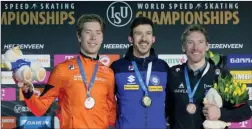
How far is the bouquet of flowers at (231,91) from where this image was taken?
387 centimetres

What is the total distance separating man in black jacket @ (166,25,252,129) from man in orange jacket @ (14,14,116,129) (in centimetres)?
56

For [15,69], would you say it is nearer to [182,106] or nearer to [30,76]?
[30,76]

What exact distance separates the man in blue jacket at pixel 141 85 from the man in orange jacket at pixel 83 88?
137mm

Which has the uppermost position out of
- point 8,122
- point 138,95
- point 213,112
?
point 138,95

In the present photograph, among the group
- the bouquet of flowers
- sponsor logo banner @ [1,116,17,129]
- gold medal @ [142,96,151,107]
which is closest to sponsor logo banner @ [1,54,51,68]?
sponsor logo banner @ [1,116,17,129]

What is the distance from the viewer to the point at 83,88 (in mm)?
3957

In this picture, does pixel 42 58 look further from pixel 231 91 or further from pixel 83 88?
pixel 231 91

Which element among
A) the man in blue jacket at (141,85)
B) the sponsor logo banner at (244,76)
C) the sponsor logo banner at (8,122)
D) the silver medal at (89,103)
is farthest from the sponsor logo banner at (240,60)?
the silver medal at (89,103)

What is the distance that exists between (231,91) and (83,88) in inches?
46.1

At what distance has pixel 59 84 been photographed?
157 inches

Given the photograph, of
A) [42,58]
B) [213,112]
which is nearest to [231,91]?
[213,112]

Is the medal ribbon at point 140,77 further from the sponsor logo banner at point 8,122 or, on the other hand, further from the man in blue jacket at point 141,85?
the sponsor logo banner at point 8,122

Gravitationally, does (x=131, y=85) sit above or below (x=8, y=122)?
above

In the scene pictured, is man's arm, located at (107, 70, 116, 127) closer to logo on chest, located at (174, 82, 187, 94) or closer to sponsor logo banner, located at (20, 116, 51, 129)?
logo on chest, located at (174, 82, 187, 94)
